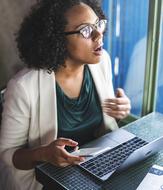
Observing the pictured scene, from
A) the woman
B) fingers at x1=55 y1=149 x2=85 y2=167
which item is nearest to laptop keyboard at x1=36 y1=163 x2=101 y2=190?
fingers at x1=55 y1=149 x2=85 y2=167

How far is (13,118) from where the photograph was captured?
1.39 m

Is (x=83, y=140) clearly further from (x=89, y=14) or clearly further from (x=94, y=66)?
(x=89, y=14)

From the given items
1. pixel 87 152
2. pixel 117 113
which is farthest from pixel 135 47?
pixel 87 152

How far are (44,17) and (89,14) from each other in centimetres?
20

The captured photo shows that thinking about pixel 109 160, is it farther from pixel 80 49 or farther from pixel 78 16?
pixel 78 16

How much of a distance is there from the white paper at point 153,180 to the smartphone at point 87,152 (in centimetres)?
22

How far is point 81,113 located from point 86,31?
39 cm

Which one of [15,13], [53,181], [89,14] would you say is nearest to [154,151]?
[53,181]

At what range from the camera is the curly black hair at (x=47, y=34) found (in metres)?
1.45

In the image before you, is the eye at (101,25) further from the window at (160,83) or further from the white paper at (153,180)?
the white paper at (153,180)

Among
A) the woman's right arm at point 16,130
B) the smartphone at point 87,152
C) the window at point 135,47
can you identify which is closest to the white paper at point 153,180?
the smartphone at point 87,152

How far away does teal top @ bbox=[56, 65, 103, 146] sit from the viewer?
59.6 inches

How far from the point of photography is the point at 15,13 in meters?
1.92

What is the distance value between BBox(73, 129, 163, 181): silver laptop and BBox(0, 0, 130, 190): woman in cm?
13
